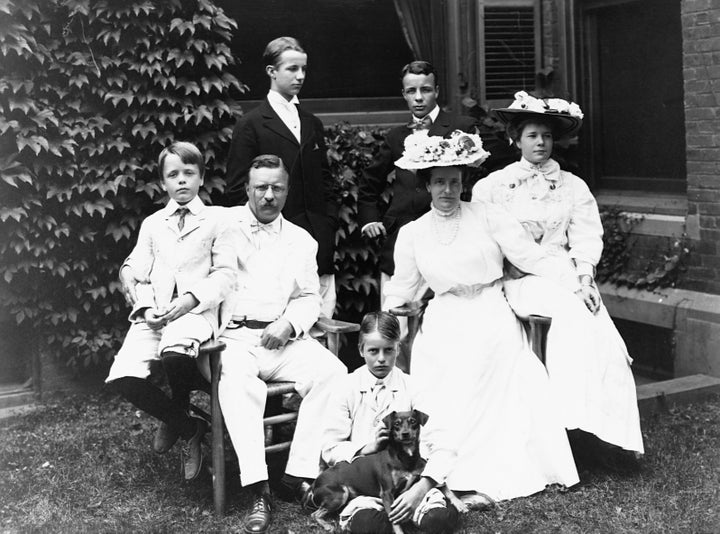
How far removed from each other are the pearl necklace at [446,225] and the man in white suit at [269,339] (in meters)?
0.65

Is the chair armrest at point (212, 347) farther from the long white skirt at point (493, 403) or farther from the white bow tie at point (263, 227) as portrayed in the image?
the long white skirt at point (493, 403)

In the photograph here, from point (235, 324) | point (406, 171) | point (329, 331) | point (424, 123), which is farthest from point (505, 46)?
point (235, 324)

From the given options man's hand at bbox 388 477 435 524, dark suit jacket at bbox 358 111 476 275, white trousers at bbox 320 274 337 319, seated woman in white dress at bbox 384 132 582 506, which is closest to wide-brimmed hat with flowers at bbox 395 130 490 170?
seated woman in white dress at bbox 384 132 582 506

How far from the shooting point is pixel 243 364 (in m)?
4.32

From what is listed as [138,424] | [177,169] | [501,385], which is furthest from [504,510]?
[138,424]

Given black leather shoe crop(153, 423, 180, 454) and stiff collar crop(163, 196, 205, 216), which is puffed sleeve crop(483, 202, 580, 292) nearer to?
stiff collar crop(163, 196, 205, 216)

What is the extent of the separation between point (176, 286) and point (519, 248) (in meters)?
1.75

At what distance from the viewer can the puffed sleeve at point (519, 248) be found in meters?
4.80

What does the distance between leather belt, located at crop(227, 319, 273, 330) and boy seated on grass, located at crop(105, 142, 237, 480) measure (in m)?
0.08

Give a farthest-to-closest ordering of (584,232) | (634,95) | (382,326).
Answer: (634,95) → (584,232) → (382,326)

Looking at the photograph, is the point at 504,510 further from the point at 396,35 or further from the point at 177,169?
the point at 396,35

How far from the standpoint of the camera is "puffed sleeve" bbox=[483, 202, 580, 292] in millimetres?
4797

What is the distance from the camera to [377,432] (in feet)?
13.0

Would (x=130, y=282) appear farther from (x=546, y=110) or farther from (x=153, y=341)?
(x=546, y=110)
